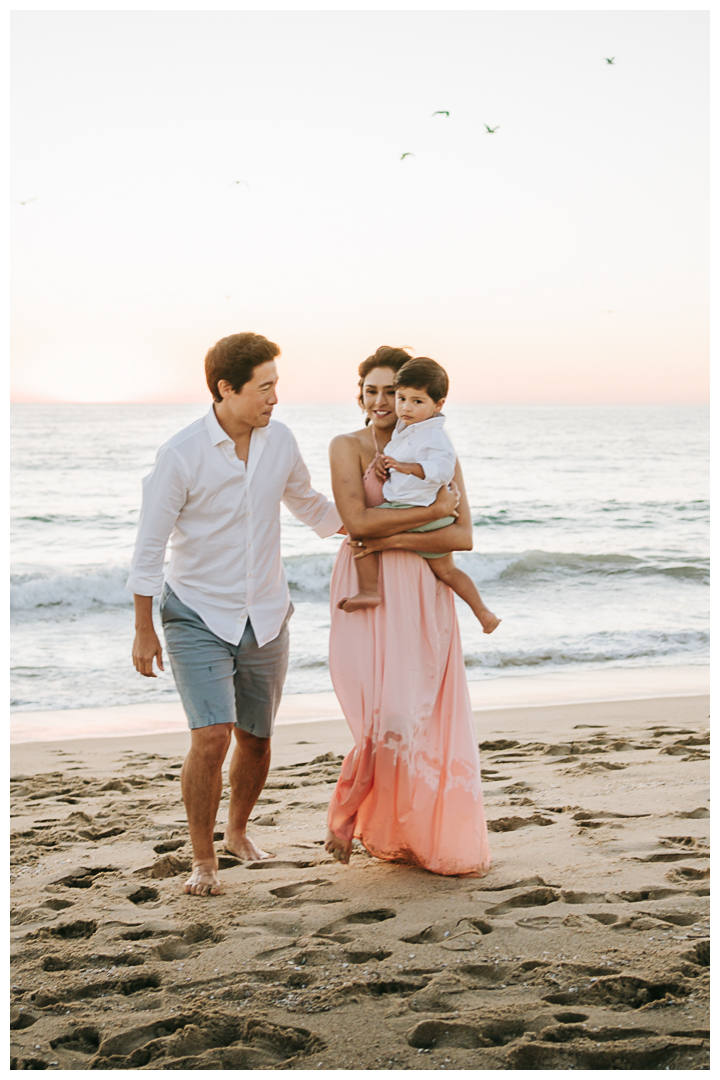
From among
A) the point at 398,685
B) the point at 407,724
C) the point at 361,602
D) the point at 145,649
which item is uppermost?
the point at 361,602

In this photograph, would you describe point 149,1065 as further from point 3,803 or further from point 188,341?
point 188,341

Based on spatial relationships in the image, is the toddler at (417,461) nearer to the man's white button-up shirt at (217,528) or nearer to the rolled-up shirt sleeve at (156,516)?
the man's white button-up shirt at (217,528)

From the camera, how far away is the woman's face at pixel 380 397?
10.9 ft

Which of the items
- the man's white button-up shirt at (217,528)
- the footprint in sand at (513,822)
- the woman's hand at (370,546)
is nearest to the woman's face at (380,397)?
the man's white button-up shirt at (217,528)

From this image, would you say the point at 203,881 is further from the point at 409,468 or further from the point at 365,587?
the point at 409,468

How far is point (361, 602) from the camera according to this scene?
3.33 metres

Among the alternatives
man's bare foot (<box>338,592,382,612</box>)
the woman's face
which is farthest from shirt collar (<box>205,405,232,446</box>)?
man's bare foot (<box>338,592,382,612</box>)

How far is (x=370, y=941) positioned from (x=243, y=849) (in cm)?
104

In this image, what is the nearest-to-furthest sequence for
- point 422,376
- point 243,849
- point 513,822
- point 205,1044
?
point 205,1044
point 422,376
point 243,849
point 513,822

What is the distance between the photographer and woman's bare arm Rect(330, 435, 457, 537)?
3279 mm

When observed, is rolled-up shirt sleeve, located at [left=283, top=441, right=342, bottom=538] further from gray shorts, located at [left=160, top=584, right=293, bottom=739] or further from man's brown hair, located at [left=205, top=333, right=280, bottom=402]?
gray shorts, located at [left=160, top=584, right=293, bottom=739]

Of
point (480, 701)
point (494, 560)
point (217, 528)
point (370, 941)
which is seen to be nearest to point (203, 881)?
point (370, 941)

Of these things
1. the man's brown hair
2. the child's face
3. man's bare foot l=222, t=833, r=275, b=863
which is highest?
the man's brown hair

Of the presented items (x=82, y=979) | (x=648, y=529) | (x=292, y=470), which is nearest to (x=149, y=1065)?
(x=82, y=979)
